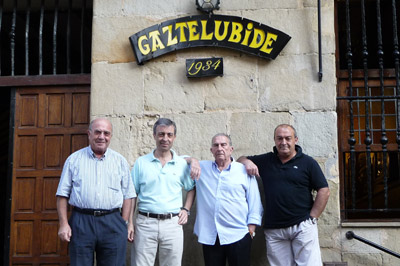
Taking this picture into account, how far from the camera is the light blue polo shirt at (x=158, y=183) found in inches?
151

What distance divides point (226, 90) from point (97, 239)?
2011 millimetres

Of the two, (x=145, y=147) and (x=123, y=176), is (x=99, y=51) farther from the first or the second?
(x=123, y=176)

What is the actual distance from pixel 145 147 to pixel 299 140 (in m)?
1.55

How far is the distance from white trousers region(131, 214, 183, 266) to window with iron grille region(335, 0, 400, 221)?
1.88 metres

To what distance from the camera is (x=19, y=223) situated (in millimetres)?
5066

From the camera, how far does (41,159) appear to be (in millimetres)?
5168

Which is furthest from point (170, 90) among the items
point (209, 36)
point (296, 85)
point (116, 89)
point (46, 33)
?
point (46, 33)

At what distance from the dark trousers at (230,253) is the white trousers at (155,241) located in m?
0.26

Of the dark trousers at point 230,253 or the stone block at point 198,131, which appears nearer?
the dark trousers at point 230,253

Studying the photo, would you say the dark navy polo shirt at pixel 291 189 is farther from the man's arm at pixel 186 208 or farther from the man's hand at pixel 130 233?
the man's hand at pixel 130 233

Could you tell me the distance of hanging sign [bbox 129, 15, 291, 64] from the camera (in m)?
4.71

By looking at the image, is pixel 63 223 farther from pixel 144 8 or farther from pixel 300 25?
pixel 300 25

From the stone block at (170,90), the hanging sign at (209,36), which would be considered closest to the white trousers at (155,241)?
the stone block at (170,90)

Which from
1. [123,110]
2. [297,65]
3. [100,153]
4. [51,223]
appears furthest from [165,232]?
[297,65]
